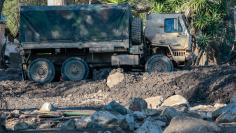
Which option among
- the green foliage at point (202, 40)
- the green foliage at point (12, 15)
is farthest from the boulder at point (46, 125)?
the green foliage at point (12, 15)

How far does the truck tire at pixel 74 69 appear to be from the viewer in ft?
88.3

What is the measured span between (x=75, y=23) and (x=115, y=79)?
372cm

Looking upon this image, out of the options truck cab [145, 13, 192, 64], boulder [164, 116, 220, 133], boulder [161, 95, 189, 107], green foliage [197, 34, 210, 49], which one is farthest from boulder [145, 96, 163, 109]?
green foliage [197, 34, 210, 49]

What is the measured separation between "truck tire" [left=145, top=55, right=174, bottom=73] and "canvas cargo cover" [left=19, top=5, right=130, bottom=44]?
4.86ft

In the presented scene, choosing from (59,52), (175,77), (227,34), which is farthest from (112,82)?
(227,34)

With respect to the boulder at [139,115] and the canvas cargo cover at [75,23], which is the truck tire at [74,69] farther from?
the boulder at [139,115]

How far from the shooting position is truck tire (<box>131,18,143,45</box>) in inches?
1070

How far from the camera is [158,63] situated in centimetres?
2739

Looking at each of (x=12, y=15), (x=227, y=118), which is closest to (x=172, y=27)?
(x=227, y=118)

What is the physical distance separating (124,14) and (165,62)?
8.29 ft

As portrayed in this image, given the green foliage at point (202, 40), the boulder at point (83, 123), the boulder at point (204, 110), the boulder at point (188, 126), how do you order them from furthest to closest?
1. the green foliage at point (202, 40)
2. the boulder at point (204, 110)
3. the boulder at point (83, 123)
4. the boulder at point (188, 126)

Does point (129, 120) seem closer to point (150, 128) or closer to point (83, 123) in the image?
point (83, 123)

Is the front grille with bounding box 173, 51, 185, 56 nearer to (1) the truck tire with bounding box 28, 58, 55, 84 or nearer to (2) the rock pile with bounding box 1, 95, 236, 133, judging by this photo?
(1) the truck tire with bounding box 28, 58, 55, 84

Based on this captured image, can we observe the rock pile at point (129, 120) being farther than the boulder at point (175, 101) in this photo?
No
